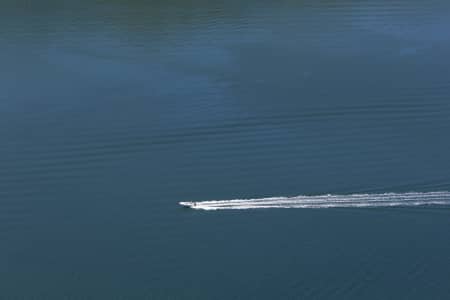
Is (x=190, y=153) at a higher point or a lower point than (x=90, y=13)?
lower

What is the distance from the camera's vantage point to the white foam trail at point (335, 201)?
12.2 metres

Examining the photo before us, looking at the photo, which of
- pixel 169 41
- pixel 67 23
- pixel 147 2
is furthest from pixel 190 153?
pixel 147 2

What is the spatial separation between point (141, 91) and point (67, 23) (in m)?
4.45

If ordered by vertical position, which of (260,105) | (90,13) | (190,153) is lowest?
(190,153)

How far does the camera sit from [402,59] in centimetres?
1706

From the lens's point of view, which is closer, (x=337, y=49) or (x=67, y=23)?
(x=337, y=49)

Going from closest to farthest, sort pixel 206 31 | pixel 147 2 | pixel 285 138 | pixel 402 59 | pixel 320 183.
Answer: pixel 320 183 → pixel 285 138 → pixel 402 59 → pixel 206 31 → pixel 147 2

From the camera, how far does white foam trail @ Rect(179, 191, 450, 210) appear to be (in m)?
12.2

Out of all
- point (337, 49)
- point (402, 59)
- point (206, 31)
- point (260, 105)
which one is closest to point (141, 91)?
point (260, 105)

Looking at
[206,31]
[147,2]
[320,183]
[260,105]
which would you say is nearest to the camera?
[320,183]

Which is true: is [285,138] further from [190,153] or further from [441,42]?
[441,42]

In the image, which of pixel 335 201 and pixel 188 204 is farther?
pixel 335 201

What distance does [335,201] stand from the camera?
12.3 meters

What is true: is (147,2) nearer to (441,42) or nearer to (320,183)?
(441,42)
